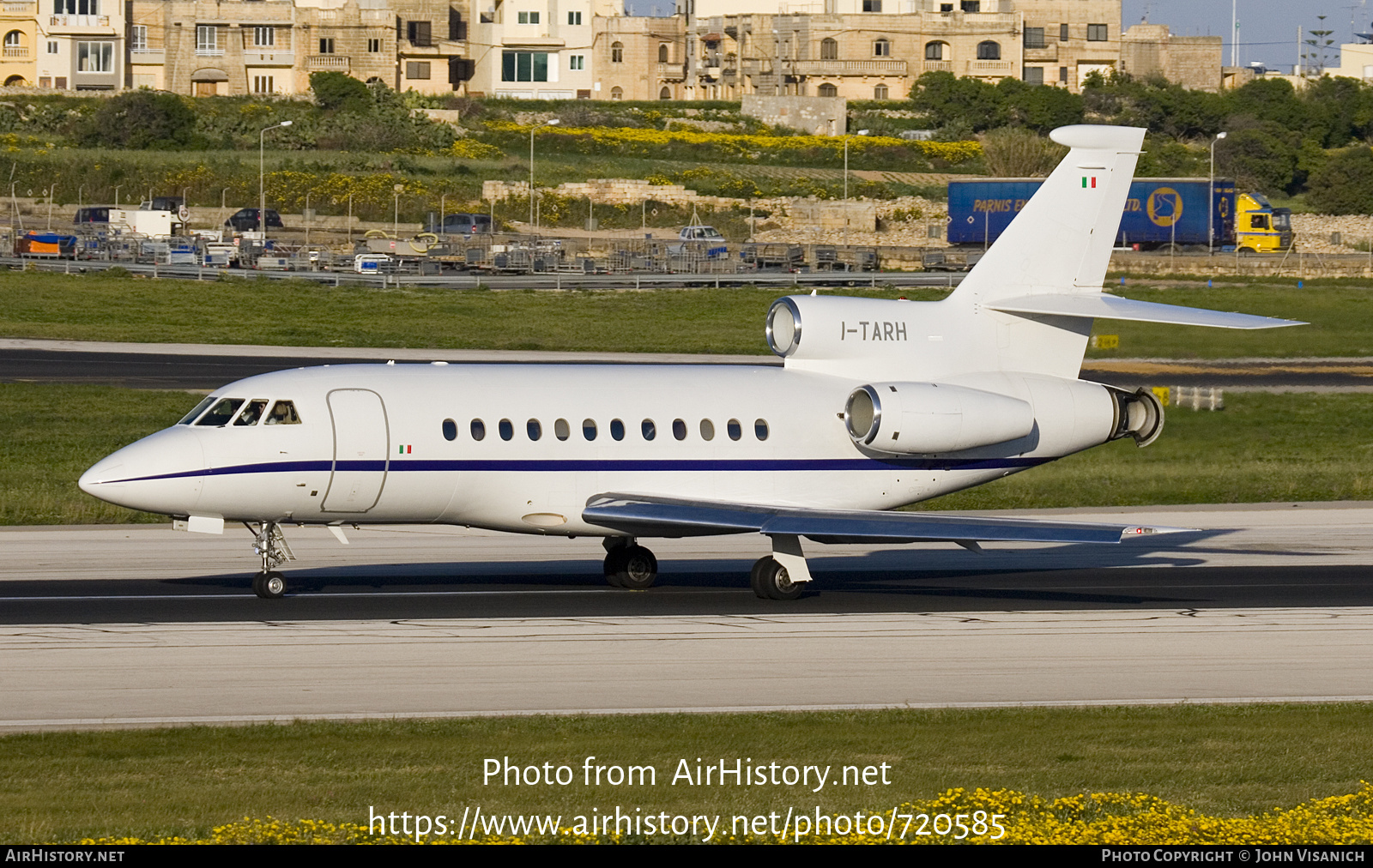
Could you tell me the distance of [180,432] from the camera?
995 inches

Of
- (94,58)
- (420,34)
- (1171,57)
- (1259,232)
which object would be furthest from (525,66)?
(1259,232)

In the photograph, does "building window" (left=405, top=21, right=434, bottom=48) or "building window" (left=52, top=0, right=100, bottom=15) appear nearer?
"building window" (left=52, top=0, right=100, bottom=15)

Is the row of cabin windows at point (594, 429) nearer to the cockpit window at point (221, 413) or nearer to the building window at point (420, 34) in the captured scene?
the cockpit window at point (221, 413)

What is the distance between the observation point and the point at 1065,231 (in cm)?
2961

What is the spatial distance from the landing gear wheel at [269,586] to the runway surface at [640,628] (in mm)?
325

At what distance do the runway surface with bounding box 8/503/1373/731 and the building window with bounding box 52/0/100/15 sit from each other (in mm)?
136763

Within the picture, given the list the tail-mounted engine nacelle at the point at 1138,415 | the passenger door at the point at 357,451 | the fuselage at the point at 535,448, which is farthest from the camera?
the tail-mounted engine nacelle at the point at 1138,415

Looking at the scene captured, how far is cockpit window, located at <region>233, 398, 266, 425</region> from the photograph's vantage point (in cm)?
2544

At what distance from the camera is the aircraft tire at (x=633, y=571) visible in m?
28.5

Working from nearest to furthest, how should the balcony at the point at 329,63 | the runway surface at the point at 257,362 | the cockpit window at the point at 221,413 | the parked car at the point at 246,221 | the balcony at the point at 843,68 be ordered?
the cockpit window at the point at 221,413
the runway surface at the point at 257,362
the parked car at the point at 246,221
the balcony at the point at 329,63
the balcony at the point at 843,68

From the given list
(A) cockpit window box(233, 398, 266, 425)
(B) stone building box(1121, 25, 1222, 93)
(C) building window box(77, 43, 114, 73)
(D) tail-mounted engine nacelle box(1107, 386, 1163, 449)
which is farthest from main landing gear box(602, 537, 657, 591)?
(B) stone building box(1121, 25, 1222, 93)

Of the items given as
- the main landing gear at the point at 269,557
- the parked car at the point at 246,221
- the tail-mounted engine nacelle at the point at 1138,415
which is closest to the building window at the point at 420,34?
the parked car at the point at 246,221

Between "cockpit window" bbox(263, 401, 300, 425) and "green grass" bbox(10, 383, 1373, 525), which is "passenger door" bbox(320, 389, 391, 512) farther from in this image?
"green grass" bbox(10, 383, 1373, 525)

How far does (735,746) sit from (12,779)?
6648mm
